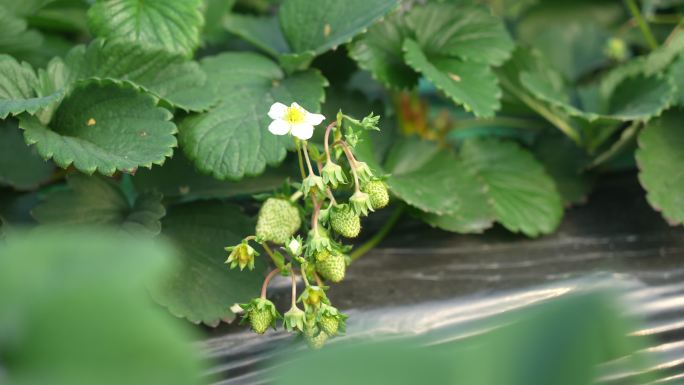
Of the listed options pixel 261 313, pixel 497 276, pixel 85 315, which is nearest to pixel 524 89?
pixel 497 276

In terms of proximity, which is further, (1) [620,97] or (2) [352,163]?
(1) [620,97]

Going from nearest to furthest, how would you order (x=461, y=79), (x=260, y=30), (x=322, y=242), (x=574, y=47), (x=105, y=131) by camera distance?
(x=322, y=242) → (x=105, y=131) → (x=461, y=79) → (x=260, y=30) → (x=574, y=47)

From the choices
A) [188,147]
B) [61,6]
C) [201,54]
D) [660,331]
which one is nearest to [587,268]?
[660,331]

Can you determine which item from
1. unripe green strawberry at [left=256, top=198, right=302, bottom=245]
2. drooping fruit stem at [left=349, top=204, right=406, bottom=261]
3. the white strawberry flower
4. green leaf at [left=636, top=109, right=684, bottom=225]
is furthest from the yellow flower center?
green leaf at [left=636, top=109, right=684, bottom=225]

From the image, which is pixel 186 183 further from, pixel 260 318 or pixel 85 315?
pixel 85 315

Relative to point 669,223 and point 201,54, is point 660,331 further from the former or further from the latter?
point 201,54

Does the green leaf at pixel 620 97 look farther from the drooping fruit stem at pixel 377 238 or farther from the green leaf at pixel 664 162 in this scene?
the drooping fruit stem at pixel 377 238

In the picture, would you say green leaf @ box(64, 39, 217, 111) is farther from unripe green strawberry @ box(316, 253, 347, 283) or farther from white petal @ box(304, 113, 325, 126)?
unripe green strawberry @ box(316, 253, 347, 283)
